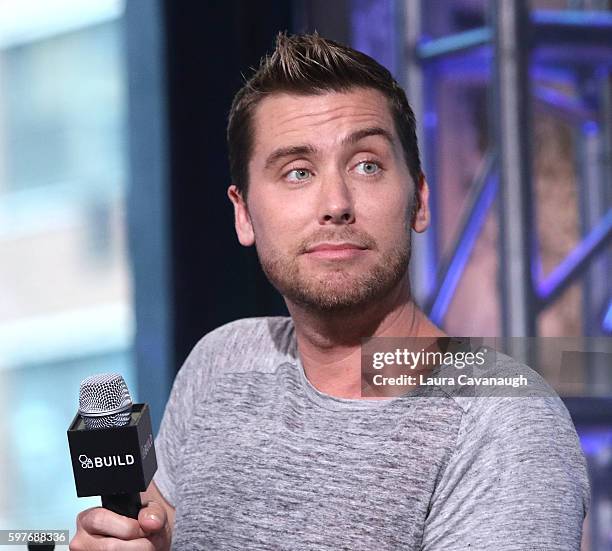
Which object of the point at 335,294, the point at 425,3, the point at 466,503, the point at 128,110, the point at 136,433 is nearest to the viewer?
the point at 136,433

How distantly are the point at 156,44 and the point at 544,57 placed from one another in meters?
1.06

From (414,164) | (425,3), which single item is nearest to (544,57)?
(425,3)

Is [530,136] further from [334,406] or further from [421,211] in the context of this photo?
[334,406]

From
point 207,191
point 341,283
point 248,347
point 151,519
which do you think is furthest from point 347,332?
point 207,191

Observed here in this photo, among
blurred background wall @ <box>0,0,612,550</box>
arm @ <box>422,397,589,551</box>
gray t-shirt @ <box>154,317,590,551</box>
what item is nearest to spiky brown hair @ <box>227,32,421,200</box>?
gray t-shirt @ <box>154,317,590,551</box>

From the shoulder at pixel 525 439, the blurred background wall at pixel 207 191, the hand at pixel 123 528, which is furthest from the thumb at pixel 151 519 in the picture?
the blurred background wall at pixel 207 191

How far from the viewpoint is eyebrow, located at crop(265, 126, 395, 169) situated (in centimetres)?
143

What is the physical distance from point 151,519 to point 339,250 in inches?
20.0

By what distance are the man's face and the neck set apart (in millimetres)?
45

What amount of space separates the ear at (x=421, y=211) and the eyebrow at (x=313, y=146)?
0.37 ft

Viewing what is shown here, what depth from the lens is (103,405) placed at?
3.44ft

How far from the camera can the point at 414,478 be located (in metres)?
1.28

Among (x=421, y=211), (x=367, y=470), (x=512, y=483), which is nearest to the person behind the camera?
(x=512, y=483)

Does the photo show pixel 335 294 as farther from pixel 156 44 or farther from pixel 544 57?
pixel 156 44
